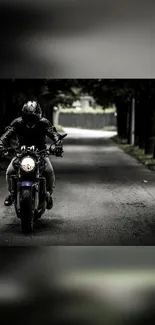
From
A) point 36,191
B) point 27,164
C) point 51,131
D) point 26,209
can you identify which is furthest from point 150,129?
point 26,209

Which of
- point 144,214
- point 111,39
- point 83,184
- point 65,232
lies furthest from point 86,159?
point 111,39

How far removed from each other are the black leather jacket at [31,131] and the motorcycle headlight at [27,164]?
62 centimetres

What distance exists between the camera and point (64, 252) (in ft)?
27.5

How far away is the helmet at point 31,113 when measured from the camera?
9.84 metres

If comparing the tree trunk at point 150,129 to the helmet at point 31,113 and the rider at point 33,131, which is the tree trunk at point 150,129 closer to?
the rider at point 33,131

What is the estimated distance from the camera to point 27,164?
9.55 m

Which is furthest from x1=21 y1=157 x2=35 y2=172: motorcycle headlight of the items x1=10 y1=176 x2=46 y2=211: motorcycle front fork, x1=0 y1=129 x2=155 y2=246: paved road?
x1=0 y1=129 x2=155 y2=246: paved road

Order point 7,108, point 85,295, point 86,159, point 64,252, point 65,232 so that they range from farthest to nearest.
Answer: point 7,108 → point 86,159 → point 65,232 → point 64,252 → point 85,295

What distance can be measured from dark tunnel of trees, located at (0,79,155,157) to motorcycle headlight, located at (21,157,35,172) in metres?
16.4

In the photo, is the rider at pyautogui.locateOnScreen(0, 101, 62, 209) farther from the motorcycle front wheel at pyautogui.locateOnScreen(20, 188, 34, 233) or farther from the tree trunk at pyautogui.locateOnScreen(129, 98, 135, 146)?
the tree trunk at pyautogui.locateOnScreen(129, 98, 135, 146)

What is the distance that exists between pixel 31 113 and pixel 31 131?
303 millimetres

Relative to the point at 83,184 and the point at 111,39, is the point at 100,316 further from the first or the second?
the point at 83,184

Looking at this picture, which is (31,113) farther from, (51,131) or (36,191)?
(36,191)

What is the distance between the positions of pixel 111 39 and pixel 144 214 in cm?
493
